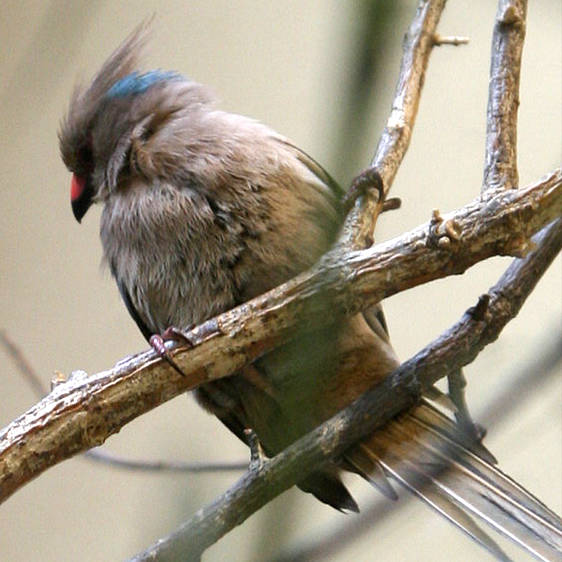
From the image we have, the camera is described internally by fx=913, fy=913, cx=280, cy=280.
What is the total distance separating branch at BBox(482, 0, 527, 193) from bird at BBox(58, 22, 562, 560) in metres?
0.32

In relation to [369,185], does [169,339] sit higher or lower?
lower

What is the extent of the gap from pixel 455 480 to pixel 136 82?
1.15 metres

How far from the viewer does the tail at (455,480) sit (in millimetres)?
1526

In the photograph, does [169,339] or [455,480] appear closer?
[169,339]

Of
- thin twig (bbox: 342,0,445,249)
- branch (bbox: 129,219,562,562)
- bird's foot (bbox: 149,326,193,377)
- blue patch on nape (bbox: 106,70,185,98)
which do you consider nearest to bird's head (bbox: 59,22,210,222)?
blue patch on nape (bbox: 106,70,185,98)

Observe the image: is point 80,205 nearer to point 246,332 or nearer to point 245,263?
point 245,263

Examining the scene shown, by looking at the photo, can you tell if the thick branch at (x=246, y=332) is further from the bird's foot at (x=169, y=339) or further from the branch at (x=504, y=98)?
the branch at (x=504, y=98)

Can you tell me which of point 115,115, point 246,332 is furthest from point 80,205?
point 246,332

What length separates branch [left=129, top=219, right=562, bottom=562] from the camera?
1505 mm

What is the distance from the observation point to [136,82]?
213 cm

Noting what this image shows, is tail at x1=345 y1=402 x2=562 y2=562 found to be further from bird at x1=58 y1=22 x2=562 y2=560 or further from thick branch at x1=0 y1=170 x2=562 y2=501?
thick branch at x1=0 y1=170 x2=562 y2=501

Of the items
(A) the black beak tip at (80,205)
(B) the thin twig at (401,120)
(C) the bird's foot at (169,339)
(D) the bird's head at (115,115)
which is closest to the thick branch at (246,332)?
(C) the bird's foot at (169,339)

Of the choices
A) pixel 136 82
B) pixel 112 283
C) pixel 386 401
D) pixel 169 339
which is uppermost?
pixel 136 82

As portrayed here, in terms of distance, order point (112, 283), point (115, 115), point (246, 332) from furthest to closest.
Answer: point (112, 283), point (115, 115), point (246, 332)
